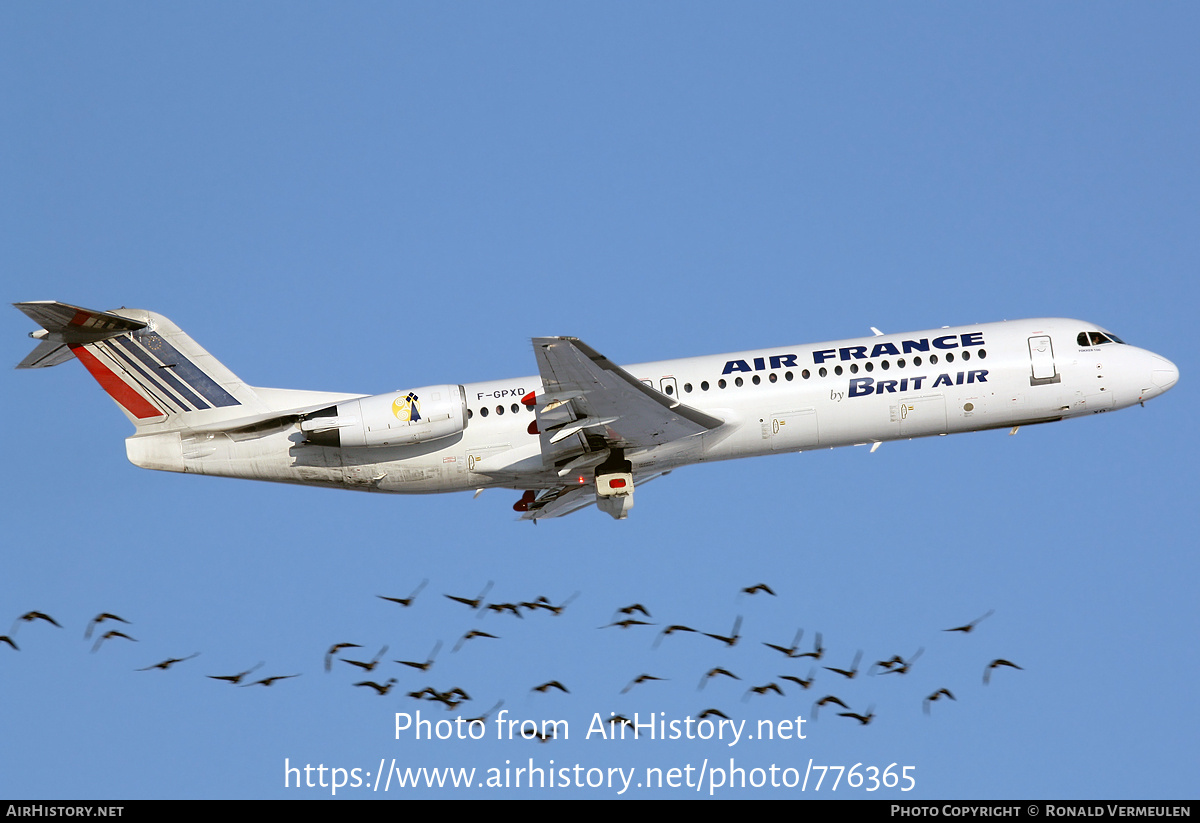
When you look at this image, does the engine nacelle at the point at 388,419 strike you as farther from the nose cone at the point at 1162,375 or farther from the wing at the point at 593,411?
the nose cone at the point at 1162,375

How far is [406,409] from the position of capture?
2970 centimetres

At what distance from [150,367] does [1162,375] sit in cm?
2625

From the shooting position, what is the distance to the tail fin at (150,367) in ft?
98.9

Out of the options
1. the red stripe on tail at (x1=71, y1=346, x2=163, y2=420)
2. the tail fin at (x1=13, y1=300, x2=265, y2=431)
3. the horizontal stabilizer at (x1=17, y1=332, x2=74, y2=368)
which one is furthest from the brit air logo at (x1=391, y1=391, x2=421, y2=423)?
the horizontal stabilizer at (x1=17, y1=332, x2=74, y2=368)

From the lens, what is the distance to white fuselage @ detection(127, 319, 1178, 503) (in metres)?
30.8

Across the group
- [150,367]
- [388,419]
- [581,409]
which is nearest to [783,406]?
[581,409]

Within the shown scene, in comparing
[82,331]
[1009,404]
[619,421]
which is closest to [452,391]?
[619,421]

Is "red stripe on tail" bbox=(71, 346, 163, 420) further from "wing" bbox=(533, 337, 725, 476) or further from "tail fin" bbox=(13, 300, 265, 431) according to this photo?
"wing" bbox=(533, 337, 725, 476)

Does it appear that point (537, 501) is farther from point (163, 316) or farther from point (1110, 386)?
point (1110, 386)

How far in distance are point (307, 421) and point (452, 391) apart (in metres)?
3.52

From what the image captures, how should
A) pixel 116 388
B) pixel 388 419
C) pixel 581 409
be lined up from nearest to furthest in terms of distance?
1. pixel 581 409
2. pixel 388 419
3. pixel 116 388

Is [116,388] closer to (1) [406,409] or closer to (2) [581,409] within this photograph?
(1) [406,409]

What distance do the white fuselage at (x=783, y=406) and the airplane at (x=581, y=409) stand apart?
0.04m

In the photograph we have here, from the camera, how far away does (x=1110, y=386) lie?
1282 inches
